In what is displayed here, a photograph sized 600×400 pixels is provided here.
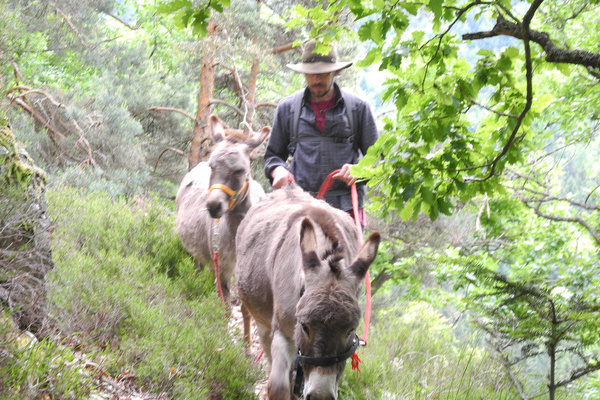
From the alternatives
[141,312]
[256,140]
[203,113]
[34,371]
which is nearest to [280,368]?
[34,371]

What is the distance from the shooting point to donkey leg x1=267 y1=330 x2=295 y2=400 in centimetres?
319

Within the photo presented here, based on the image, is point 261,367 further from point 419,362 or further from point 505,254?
point 505,254

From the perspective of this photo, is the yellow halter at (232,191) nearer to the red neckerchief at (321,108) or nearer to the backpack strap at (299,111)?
the backpack strap at (299,111)

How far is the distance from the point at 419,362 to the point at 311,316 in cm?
391

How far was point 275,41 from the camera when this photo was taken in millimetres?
13570

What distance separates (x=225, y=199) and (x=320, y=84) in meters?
1.79

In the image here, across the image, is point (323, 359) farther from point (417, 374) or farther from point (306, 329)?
point (417, 374)

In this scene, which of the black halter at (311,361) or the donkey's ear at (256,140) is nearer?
the black halter at (311,361)

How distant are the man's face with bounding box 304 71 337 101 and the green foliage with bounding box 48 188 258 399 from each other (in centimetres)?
270

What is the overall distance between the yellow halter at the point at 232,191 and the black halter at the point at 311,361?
3.16 metres

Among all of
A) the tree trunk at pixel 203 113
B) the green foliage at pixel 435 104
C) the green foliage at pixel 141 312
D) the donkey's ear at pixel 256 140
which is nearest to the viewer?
the green foliage at pixel 435 104

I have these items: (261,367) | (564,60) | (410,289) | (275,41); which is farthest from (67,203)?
(410,289)

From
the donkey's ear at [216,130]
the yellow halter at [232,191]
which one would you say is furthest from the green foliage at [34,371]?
the donkey's ear at [216,130]

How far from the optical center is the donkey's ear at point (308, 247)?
284cm
